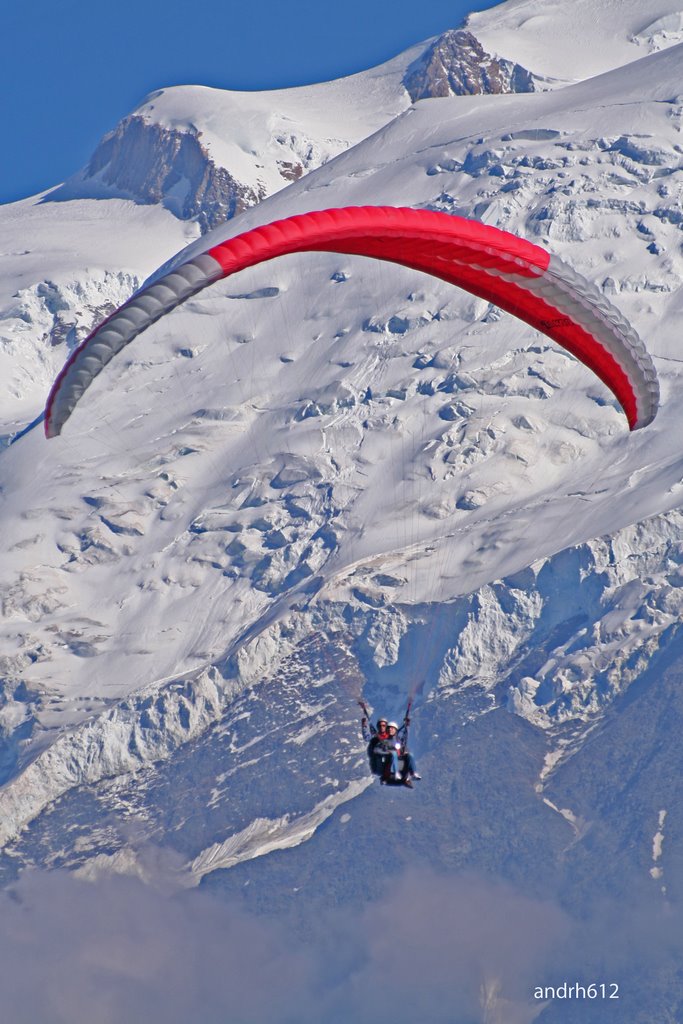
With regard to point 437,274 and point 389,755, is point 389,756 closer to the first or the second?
point 389,755

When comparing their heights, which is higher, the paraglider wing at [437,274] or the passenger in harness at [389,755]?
the paraglider wing at [437,274]

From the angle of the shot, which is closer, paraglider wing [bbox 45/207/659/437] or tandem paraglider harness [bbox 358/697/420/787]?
paraglider wing [bbox 45/207/659/437]

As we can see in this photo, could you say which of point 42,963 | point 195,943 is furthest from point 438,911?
point 42,963

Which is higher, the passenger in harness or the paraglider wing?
the paraglider wing

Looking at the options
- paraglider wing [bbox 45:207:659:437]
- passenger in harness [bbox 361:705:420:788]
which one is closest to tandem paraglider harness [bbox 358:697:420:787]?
passenger in harness [bbox 361:705:420:788]

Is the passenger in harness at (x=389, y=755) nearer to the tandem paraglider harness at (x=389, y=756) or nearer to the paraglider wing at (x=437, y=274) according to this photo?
the tandem paraglider harness at (x=389, y=756)

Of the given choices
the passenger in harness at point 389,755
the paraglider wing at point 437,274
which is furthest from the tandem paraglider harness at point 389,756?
the paraglider wing at point 437,274

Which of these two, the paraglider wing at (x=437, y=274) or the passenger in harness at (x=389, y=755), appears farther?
the passenger in harness at (x=389, y=755)

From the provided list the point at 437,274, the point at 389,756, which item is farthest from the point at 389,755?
the point at 437,274

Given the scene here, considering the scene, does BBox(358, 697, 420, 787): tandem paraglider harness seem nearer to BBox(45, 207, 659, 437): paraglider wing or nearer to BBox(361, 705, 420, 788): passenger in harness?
BBox(361, 705, 420, 788): passenger in harness
